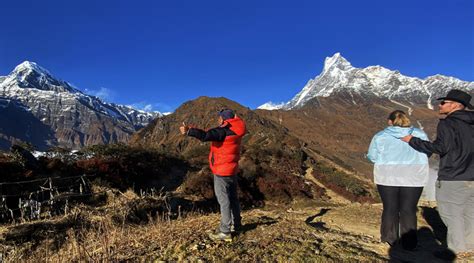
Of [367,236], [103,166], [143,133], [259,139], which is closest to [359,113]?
[143,133]

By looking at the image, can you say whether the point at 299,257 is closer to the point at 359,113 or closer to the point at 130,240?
the point at 130,240

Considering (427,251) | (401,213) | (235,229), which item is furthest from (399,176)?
(235,229)

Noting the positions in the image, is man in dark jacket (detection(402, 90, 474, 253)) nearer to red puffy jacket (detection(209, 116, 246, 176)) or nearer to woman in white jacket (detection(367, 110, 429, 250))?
woman in white jacket (detection(367, 110, 429, 250))

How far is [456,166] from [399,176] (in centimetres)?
74

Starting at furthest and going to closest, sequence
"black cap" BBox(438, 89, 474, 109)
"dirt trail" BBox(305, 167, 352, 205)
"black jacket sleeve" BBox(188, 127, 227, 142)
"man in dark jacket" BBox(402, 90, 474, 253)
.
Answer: "dirt trail" BBox(305, 167, 352, 205)
"black cap" BBox(438, 89, 474, 109)
"man in dark jacket" BBox(402, 90, 474, 253)
"black jacket sleeve" BBox(188, 127, 227, 142)

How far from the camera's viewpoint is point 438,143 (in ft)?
17.8

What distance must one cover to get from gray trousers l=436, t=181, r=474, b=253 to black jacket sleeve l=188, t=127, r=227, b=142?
9.92ft

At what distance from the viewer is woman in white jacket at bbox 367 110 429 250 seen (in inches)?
228

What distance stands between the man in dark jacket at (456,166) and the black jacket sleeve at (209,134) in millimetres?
2481

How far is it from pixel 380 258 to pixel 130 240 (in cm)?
334

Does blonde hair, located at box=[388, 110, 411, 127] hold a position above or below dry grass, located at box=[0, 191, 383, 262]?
above

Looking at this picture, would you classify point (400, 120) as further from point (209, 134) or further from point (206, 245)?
point (206, 245)

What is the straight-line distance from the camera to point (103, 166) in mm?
18906

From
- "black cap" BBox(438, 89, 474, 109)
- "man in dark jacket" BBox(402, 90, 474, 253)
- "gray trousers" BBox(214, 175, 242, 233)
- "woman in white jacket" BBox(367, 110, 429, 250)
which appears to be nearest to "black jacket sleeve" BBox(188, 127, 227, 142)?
"gray trousers" BBox(214, 175, 242, 233)
